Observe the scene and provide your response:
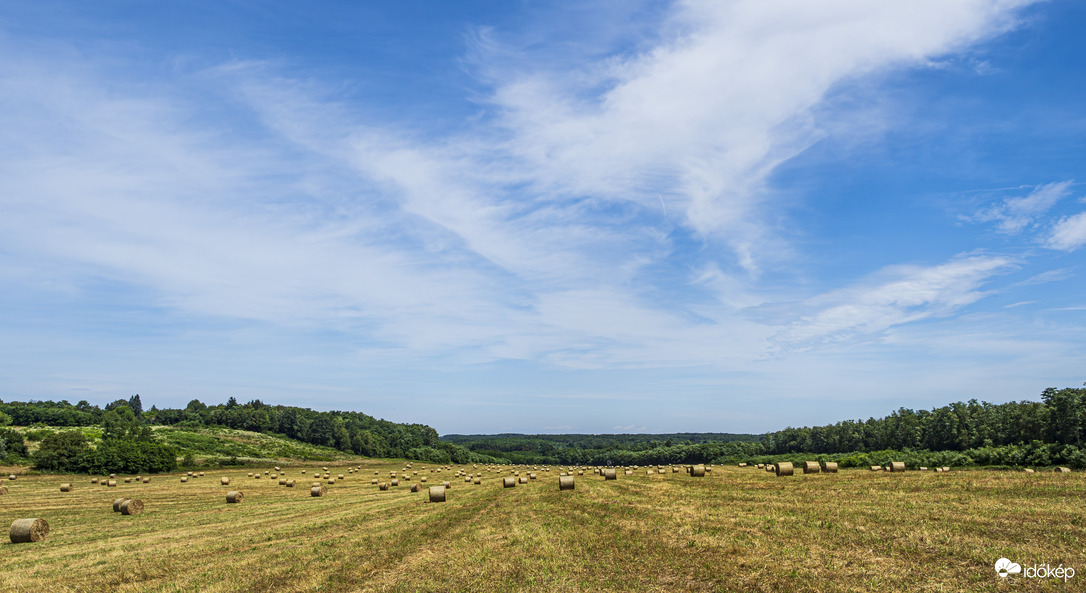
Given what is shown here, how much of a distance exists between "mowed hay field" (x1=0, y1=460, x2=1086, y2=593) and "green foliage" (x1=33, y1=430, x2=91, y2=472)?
51.3m

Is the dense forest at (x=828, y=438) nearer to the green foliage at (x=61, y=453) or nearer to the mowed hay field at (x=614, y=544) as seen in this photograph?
the green foliage at (x=61, y=453)

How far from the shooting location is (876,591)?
12.7 metres

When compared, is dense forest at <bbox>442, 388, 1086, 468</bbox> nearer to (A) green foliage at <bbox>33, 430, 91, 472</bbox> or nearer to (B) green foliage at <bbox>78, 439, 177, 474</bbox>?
(B) green foliage at <bbox>78, 439, 177, 474</bbox>

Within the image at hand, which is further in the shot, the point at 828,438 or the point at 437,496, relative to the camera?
the point at 828,438

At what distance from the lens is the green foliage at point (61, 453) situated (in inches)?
2756

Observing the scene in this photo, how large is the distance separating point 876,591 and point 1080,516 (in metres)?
10.8

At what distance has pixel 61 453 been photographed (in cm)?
7100

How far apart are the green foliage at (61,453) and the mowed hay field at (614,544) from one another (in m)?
51.3

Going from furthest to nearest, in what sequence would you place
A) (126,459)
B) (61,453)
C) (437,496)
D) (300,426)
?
(300,426) → (126,459) → (61,453) → (437,496)

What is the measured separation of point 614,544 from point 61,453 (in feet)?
284

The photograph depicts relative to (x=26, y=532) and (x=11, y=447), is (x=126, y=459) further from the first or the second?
(x=26, y=532)

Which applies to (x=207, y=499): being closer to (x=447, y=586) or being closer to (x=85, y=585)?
(x=85, y=585)

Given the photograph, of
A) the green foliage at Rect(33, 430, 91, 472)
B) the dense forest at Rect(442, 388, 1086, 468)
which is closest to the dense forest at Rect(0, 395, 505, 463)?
the dense forest at Rect(442, 388, 1086, 468)

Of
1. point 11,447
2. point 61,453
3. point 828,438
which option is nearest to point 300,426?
point 11,447
